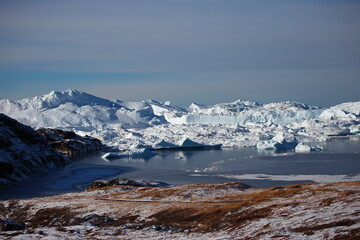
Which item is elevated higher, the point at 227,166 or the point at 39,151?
the point at 39,151

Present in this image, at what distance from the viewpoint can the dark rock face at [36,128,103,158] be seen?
119231mm

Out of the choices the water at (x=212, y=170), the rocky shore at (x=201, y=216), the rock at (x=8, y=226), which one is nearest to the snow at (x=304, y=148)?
the water at (x=212, y=170)

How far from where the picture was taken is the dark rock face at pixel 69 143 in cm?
11923

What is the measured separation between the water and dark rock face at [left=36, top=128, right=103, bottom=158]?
15.7 m

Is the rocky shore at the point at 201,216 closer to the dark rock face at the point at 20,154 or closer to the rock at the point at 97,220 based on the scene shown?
the rock at the point at 97,220

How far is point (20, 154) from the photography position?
7812 cm

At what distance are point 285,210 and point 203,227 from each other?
4829mm

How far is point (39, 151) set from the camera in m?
86.7

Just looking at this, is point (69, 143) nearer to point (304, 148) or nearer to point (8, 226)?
point (304, 148)

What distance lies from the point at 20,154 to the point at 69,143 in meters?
44.4

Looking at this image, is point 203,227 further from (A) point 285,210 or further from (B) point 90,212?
(B) point 90,212

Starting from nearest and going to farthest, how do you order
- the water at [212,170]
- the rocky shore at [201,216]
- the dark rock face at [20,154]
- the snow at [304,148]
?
the rocky shore at [201,216] < the water at [212,170] < the dark rock face at [20,154] < the snow at [304,148]

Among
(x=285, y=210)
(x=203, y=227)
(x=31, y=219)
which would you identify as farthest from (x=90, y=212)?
(x=285, y=210)

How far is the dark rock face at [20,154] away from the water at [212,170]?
2.63 metres
